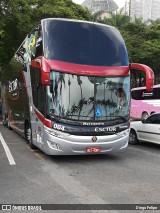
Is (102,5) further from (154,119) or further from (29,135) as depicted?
(29,135)

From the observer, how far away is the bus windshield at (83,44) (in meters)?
9.59

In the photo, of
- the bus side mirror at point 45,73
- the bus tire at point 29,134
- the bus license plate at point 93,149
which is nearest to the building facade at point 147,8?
the bus tire at point 29,134

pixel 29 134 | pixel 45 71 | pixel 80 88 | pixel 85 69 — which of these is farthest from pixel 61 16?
pixel 45 71

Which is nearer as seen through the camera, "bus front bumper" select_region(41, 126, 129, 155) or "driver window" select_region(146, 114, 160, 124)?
"bus front bumper" select_region(41, 126, 129, 155)

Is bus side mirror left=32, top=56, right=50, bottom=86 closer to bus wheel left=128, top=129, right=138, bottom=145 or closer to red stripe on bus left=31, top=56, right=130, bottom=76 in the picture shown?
red stripe on bus left=31, top=56, right=130, bottom=76

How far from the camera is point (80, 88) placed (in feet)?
30.8

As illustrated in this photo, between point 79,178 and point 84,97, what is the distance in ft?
7.95

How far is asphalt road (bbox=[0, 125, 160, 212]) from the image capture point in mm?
6320

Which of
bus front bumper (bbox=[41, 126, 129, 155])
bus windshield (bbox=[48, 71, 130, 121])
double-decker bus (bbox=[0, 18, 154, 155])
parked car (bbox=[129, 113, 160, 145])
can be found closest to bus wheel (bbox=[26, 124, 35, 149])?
double-decker bus (bbox=[0, 18, 154, 155])

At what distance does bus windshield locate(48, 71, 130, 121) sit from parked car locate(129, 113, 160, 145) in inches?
129

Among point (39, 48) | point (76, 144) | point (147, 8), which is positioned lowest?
point (76, 144)

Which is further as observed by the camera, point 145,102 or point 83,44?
point 145,102

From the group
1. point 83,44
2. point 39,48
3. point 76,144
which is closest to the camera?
point 76,144

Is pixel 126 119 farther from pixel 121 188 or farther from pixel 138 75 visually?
pixel 138 75
